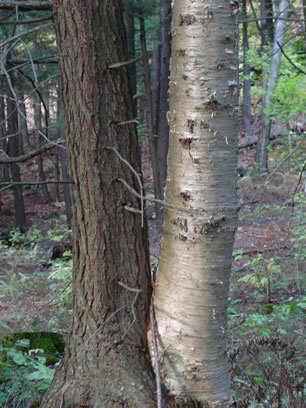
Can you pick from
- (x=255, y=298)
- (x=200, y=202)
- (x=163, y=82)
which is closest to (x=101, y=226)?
(x=200, y=202)

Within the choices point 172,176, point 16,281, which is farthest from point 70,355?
point 16,281

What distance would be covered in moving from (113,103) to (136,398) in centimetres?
181

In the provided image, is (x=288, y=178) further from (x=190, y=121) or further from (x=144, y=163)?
(x=190, y=121)

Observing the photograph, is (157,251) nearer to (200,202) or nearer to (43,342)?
(43,342)

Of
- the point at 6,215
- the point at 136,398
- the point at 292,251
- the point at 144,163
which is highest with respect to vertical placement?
the point at 136,398

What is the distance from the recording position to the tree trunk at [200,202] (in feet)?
8.59

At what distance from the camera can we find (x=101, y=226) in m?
2.87

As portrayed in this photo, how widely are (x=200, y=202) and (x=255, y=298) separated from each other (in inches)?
186

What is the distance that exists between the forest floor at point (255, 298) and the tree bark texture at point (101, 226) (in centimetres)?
33

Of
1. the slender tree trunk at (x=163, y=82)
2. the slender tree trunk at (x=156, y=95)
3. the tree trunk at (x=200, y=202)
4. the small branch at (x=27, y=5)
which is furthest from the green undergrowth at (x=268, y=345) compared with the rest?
the slender tree trunk at (x=156, y=95)

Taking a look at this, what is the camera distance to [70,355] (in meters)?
2.97

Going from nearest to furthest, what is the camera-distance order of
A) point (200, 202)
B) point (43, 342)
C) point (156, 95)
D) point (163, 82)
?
1. point (200, 202)
2. point (43, 342)
3. point (163, 82)
4. point (156, 95)

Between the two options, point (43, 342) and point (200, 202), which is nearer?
point (200, 202)

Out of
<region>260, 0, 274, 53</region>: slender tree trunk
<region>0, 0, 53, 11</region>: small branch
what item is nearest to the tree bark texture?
<region>0, 0, 53, 11</region>: small branch
